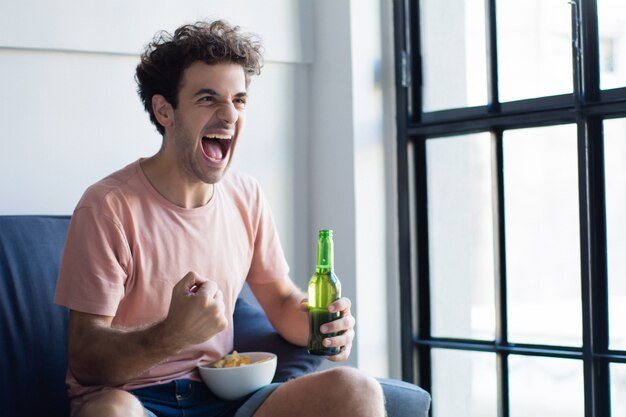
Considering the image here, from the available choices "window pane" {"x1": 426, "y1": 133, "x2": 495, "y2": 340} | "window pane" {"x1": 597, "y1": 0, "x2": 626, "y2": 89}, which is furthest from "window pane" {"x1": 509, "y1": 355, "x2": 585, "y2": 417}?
"window pane" {"x1": 597, "y1": 0, "x2": 626, "y2": 89}

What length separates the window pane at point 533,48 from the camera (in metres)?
2.64

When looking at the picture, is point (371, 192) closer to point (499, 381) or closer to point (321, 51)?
point (321, 51)

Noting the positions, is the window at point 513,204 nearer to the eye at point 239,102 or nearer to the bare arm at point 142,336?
the eye at point 239,102

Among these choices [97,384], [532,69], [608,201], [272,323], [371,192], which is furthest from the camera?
[371,192]

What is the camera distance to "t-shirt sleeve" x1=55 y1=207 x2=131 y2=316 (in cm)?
191

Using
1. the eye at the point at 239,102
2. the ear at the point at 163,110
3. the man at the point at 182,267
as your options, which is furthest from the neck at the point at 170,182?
the eye at the point at 239,102

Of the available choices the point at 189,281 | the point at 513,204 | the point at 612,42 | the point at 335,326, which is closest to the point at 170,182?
the point at 189,281

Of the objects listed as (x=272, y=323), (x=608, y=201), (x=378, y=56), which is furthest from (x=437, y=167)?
(x=272, y=323)

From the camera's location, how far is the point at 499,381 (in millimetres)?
2840

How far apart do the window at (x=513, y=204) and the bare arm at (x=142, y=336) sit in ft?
4.05

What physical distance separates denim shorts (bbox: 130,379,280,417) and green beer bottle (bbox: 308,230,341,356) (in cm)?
14

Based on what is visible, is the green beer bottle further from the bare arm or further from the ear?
the ear

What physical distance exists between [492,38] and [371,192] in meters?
0.67

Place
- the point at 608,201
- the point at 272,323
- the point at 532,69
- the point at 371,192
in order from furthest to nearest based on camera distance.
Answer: the point at 371,192 < the point at 532,69 < the point at 608,201 < the point at 272,323
